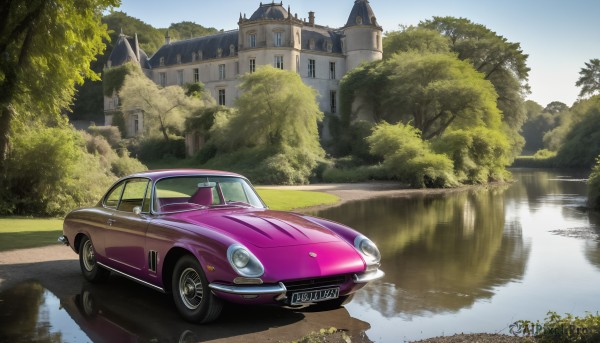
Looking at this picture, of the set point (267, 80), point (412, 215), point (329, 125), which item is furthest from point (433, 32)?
point (412, 215)

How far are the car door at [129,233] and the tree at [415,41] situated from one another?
170 feet

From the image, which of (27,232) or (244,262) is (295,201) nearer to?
(27,232)

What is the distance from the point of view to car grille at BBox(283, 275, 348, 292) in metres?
5.75

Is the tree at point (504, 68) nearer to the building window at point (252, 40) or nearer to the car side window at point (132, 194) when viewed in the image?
the building window at point (252, 40)

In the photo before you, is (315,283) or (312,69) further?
(312,69)

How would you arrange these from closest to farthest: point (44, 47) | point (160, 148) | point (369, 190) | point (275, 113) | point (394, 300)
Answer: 1. point (394, 300)
2. point (44, 47)
3. point (369, 190)
4. point (275, 113)
5. point (160, 148)

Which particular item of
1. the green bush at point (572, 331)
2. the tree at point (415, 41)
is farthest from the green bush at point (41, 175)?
the tree at point (415, 41)

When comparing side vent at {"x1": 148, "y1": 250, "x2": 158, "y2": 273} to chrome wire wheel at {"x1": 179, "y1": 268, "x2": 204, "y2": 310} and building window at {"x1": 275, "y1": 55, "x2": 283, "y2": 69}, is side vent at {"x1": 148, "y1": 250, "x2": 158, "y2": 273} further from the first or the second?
building window at {"x1": 275, "y1": 55, "x2": 283, "y2": 69}

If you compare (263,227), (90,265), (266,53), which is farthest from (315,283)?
(266,53)

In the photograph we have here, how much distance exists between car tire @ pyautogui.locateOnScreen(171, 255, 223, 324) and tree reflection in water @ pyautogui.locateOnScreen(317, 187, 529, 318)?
217cm

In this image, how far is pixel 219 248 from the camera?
5777 millimetres

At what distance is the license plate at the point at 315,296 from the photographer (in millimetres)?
5719

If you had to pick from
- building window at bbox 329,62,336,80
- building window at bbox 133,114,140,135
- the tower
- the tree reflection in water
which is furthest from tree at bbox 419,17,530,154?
the tree reflection in water

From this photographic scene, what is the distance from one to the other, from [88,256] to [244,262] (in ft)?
11.7
